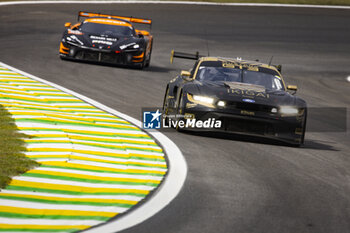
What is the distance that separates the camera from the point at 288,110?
10625 mm

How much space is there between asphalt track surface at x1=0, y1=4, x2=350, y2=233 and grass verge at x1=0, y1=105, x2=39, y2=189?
1.62 metres

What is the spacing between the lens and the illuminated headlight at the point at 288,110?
1059 cm

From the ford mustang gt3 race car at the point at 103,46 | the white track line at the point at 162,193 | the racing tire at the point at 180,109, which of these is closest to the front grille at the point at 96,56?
the ford mustang gt3 race car at the point at 103,46

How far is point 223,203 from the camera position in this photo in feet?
22.5

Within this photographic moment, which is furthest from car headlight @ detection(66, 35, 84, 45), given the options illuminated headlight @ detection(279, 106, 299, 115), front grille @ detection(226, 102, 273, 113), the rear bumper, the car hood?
illuminated headlight @ detection(279, 106, 299, 115)

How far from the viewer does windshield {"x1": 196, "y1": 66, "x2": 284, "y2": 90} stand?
11656 mm

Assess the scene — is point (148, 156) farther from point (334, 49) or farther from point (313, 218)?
point (334, 49)

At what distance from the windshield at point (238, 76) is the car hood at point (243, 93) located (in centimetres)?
33

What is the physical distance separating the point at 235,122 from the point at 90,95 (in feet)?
15.9

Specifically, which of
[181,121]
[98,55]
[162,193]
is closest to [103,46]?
[98,55]

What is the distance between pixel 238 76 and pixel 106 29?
9770 mm

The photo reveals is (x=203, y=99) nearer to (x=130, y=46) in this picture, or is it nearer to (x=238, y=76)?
(x=238, y=76)

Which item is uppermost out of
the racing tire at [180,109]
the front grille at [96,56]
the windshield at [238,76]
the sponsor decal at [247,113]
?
the windshield at [238,76]

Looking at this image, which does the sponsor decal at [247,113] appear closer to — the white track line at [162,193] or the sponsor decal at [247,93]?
the sponsor decal at [247,93]
